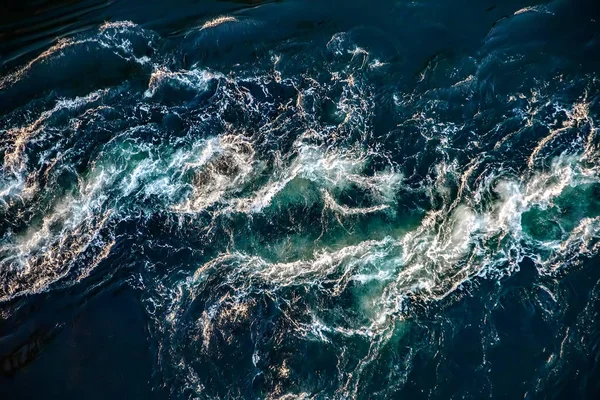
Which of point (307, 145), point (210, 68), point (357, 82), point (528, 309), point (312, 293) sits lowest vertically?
point (528, 309)

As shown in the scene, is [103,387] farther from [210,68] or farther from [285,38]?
[285,38]

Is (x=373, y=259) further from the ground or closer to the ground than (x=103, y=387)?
further from the ground

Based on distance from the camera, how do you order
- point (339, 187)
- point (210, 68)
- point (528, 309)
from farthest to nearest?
1. point (210, 68)
2. point (339, 187)
3. point (528, 309)

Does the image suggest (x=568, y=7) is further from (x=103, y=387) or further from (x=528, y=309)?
(x=103, y=387)

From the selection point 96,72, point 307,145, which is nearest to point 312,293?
point 307,145

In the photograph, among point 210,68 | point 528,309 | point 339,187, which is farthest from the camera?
point 210,68

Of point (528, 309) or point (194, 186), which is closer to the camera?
point (528, 309)

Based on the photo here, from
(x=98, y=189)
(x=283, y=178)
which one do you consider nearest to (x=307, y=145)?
(x=283, y=178)
